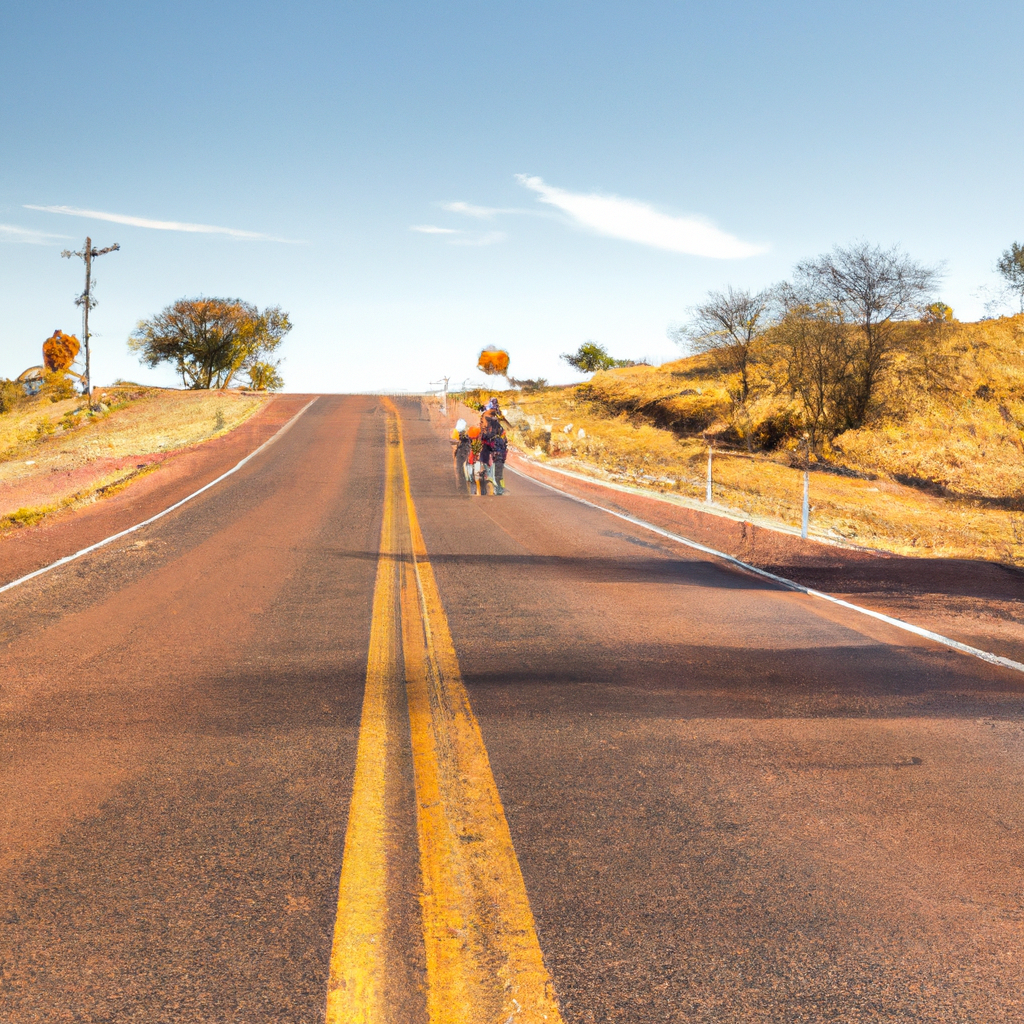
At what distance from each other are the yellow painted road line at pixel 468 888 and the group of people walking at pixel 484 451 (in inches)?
444

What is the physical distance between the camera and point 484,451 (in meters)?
17.1

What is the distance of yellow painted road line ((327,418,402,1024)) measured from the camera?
2.32 m

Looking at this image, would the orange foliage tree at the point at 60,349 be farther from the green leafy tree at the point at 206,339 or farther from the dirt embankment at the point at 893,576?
the dirt embankment at the point at 893,576

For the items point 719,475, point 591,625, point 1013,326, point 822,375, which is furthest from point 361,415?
point 1013,326

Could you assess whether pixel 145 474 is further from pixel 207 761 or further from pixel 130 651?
pixel 207 761

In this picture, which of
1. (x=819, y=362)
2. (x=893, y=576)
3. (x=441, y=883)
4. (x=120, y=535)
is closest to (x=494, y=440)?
(x=120, y=535)

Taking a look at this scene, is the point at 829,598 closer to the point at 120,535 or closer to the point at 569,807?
the point at 569,807

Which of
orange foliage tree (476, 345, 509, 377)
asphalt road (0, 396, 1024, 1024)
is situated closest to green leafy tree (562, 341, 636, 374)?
orange foliage tree (476, 345, 509, 377)

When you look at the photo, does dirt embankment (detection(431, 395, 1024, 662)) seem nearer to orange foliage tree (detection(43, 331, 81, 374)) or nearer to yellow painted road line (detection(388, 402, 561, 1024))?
yellow painted road line (detection(388, 402, 561, 1024))

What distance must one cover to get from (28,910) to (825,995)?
2716mm

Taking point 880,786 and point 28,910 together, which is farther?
point 880,786

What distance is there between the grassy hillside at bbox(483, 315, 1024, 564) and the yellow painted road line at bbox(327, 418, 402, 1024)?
1568 centimetres

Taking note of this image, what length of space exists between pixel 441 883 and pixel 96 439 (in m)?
37.3

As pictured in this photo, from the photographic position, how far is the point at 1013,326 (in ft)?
160
